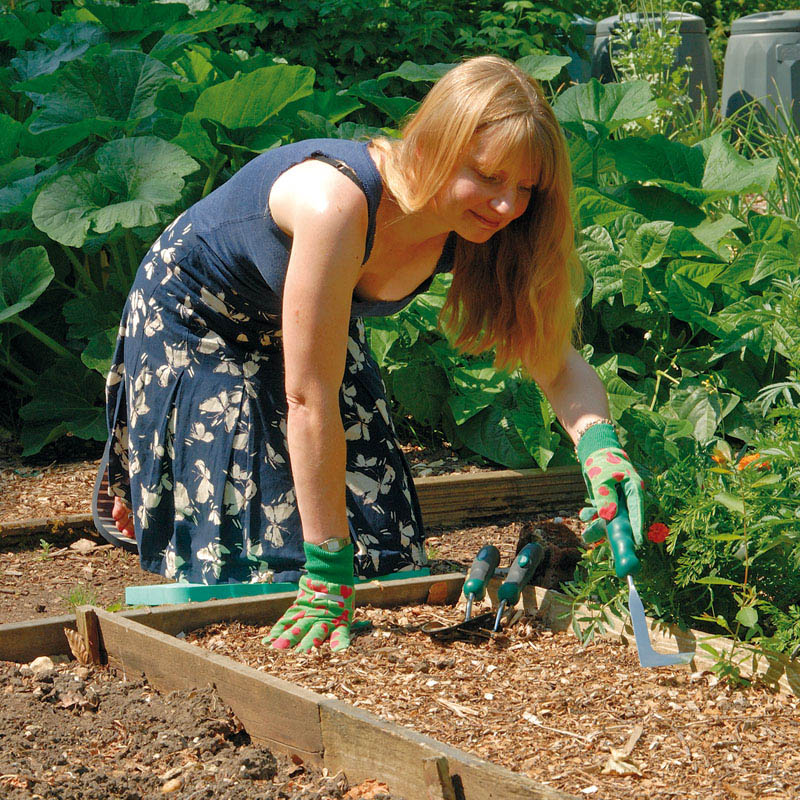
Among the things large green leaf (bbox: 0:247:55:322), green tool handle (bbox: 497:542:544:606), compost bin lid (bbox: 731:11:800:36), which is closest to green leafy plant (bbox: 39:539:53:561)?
large green leaf (bbox: 0:247:55:322)

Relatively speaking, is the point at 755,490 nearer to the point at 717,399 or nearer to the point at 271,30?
the point at 717,399

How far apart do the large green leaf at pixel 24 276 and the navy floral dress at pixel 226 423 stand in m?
1.10

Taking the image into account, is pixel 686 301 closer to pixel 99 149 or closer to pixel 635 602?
pixel 635 602

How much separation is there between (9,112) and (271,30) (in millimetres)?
2039

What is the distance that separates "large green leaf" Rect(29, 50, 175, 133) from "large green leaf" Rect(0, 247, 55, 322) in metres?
0.41

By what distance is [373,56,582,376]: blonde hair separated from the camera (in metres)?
1.90

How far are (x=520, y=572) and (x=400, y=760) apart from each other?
0.76 meters

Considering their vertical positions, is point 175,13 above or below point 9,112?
above

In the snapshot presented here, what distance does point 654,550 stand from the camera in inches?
80.7

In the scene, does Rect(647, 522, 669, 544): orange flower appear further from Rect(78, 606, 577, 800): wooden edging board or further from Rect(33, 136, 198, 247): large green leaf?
Rect(33, 136, 198, 247): large green leaf

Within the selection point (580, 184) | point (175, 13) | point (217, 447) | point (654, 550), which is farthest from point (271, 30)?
point (654, 550)

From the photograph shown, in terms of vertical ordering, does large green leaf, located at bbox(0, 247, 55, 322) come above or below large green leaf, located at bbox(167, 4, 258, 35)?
below

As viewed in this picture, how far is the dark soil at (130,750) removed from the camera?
1.63 metres

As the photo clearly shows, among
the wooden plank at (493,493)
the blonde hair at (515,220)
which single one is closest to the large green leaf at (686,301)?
the wooden plank at (493,493)
